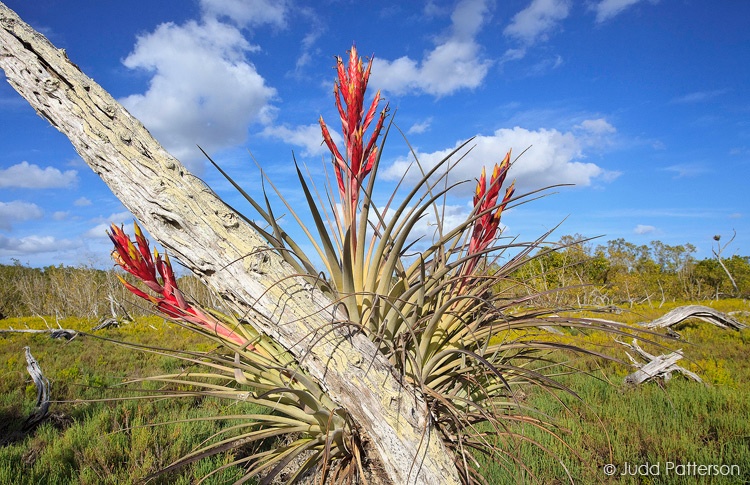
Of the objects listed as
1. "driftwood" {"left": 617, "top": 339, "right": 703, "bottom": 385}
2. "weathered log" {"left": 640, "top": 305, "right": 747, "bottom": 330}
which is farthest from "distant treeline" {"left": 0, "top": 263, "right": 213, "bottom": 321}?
"weathered log" {"left": 640, "top": 305, "right": 747, "bottom": 330}

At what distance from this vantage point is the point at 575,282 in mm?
19719

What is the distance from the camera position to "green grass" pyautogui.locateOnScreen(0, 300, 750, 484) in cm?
370

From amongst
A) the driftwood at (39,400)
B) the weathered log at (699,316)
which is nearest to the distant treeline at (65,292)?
the driftwood at (39,400)

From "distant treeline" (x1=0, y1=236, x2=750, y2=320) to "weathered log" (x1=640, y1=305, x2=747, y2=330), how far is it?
2.96 meters

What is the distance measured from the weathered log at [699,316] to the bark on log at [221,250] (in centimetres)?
1146

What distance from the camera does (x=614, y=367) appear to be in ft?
27.4

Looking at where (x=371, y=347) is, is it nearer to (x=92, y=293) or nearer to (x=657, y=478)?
(x=657, y=478)

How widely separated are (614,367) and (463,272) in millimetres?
8090

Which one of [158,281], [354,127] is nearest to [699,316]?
[354,127]

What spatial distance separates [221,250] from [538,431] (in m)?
4.72

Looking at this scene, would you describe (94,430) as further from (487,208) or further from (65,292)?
(65,292)

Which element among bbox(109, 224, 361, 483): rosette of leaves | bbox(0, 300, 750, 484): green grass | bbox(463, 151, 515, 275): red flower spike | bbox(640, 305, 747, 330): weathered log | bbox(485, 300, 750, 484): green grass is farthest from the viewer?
bbox(640, 305, 747, 330): weathered log

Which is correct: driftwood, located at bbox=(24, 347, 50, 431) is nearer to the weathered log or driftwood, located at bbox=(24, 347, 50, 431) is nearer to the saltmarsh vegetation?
the saltmarsh vegetation

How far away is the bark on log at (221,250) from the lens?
1.33m
